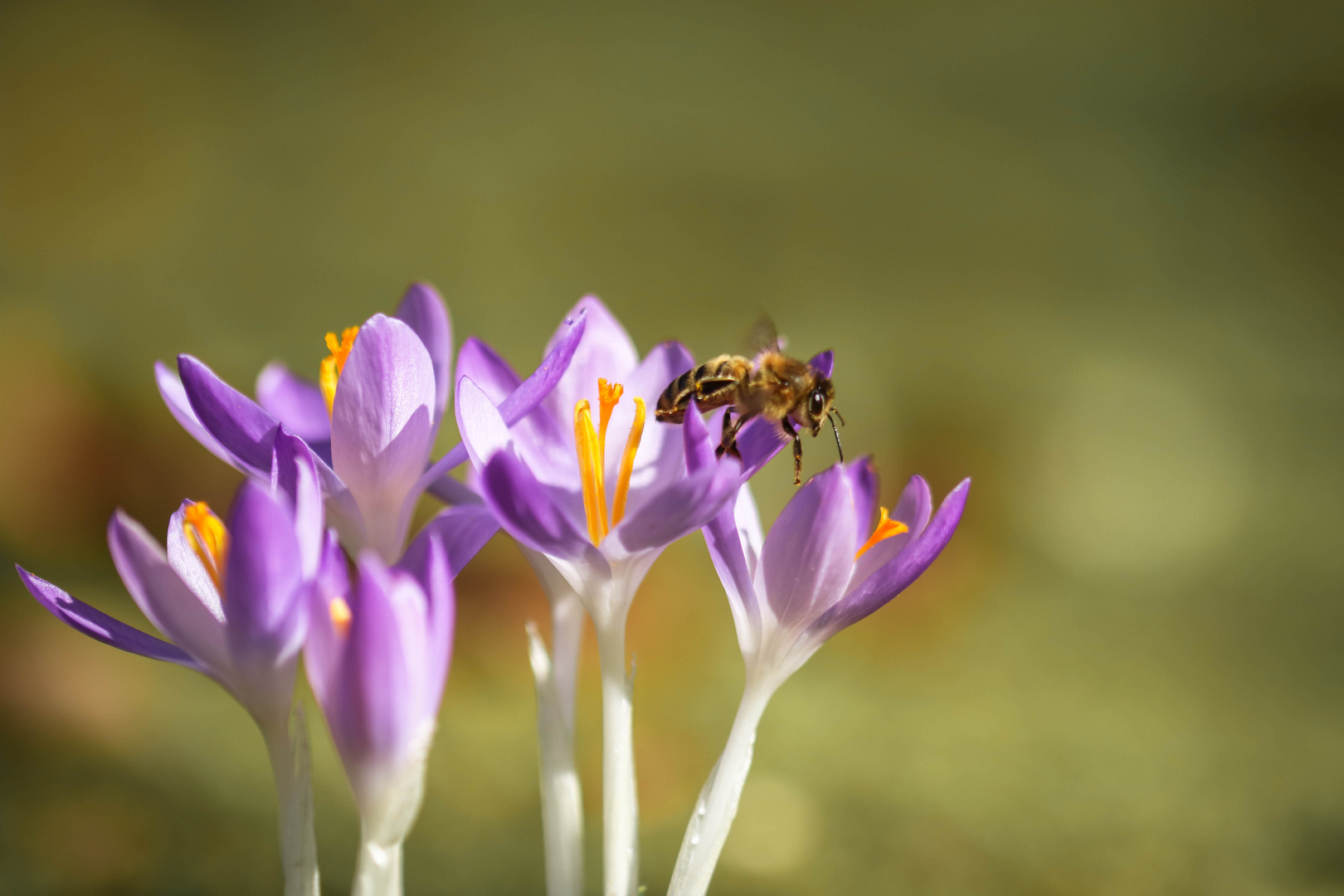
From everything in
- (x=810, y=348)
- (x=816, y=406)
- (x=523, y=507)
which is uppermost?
(x=810, y=348)

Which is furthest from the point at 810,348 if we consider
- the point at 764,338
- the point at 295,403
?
the point at 295,403

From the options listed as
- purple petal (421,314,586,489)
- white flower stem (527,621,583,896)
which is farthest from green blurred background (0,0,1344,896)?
purple petal (421,314,586,489)

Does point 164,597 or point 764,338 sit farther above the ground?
point 764,338

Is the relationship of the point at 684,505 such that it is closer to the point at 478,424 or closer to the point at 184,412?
the point at 478,424

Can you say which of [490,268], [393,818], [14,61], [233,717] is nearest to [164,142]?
[14,61]

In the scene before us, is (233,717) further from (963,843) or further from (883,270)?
(883,270)

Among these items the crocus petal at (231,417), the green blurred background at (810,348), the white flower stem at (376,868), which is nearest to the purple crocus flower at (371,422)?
the crocus petal at (231,417)
